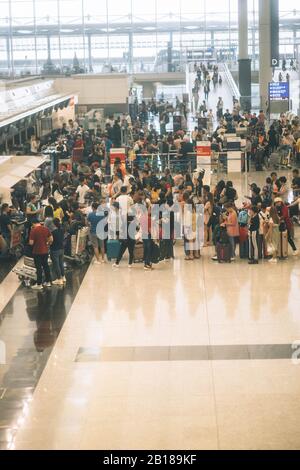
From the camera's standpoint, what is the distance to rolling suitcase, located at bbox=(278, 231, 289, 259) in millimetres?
16558

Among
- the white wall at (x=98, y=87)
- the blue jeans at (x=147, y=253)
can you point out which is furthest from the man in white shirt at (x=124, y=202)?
the white wall at (x=98, y=87)

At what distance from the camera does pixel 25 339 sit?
12062 millimetres

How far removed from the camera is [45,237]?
14555mm

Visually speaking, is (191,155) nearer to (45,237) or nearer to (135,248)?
(135,248)

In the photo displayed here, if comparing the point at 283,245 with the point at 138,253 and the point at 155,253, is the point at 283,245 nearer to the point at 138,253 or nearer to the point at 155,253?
the point at 155,253

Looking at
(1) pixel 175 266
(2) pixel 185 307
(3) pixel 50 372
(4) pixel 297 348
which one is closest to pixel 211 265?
(1) pixel 175 266

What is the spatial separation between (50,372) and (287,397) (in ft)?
8.89

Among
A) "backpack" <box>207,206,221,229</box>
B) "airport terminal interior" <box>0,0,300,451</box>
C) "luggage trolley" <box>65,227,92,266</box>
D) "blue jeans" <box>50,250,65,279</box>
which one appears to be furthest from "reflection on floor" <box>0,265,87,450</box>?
"backpack" <box>207,206,221,229</box>

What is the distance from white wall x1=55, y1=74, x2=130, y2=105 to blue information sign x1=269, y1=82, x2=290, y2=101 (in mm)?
6172

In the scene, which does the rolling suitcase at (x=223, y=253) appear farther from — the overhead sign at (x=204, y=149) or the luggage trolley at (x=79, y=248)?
the overhead sign at (x=204, y=149)

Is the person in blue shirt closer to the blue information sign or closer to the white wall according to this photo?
the white wall

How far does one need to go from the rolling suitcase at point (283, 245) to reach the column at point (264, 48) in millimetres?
26851

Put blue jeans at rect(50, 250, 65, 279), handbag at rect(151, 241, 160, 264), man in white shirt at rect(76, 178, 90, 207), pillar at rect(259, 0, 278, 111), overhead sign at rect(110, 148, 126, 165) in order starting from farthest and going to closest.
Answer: pillar at rect(259, 0, 278, 111) < overhead sign at rect(110, 148, 126, 165) < man in white shirt at rect(76, 178, 90, 207) < handbag at rect(151, 241, 160, 264) < blue jeans at rect(50, 250, 65, 279)

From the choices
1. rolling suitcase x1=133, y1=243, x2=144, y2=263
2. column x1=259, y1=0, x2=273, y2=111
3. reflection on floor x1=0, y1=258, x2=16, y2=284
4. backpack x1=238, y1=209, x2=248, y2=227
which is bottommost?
reflection on floor x1=0, y1=258, x2=16, y2=284
